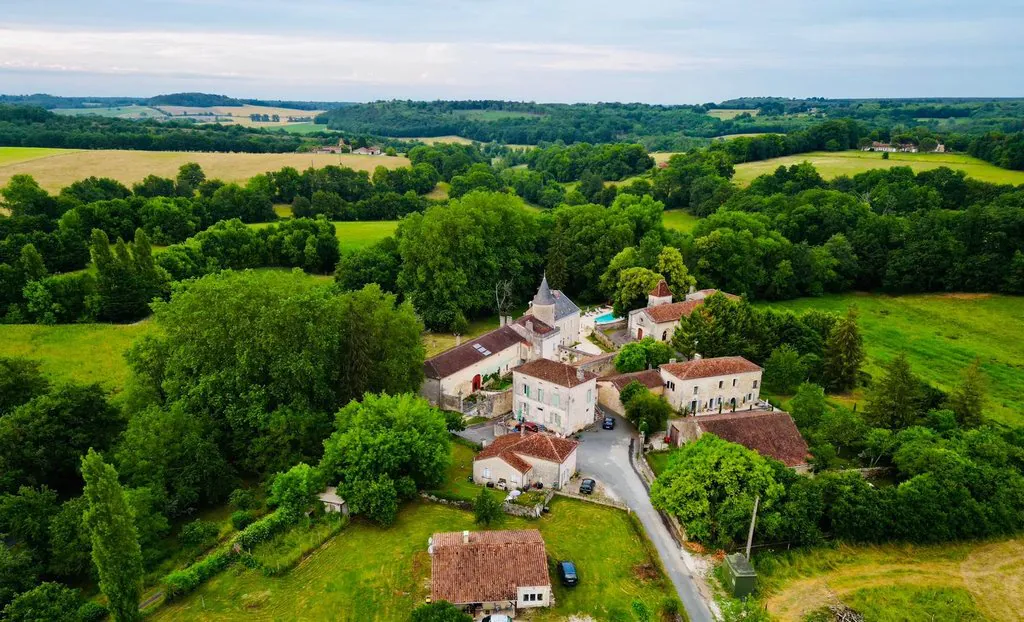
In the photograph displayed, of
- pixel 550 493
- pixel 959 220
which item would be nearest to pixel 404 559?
pixel 550 493

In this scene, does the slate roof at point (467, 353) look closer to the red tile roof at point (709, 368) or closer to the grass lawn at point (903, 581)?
the red tile roof at point (709, 368)

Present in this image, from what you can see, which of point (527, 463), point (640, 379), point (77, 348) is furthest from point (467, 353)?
point (77, 348)

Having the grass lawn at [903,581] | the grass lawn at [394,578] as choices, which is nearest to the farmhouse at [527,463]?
the grass lawn at [394,578]

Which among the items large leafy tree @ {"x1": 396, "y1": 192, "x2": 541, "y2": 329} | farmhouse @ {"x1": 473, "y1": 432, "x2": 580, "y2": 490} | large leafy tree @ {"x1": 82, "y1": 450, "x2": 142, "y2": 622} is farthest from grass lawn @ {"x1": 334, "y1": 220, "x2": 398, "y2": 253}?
large leafy tree @ {"x1": 82, "y1": 450, "x2": 142, "y2": 622}

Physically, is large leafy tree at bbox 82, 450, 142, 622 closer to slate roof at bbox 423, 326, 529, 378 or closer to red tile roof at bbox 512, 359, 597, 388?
slate roof at bbox 423, 326, 529, 378

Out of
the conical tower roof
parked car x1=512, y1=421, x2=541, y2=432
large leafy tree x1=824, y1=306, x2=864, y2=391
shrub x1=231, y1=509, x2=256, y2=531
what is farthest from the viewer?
the conical tower roof

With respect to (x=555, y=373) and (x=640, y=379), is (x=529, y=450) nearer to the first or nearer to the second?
(x=555, y=373)
